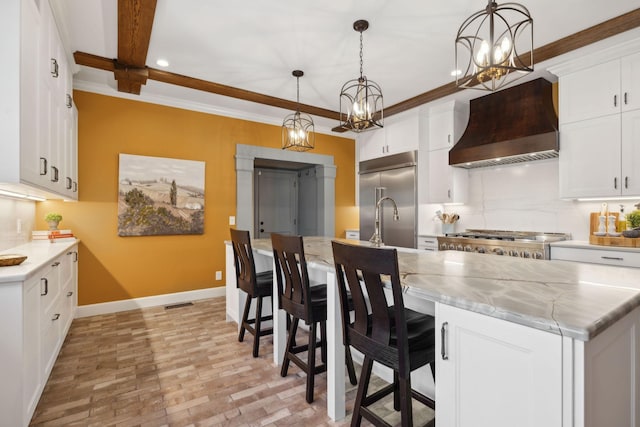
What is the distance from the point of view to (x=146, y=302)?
3910 mm

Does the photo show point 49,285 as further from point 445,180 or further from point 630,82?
point 630,82

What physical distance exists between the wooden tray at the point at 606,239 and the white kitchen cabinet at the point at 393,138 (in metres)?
2.19

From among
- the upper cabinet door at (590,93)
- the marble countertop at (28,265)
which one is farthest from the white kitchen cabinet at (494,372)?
the upper cabinet door at (590,93)

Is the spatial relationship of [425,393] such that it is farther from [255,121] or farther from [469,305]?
[255,121]

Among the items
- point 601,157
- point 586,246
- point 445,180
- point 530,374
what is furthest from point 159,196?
point 601,157

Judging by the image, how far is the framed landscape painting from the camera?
3793 mm

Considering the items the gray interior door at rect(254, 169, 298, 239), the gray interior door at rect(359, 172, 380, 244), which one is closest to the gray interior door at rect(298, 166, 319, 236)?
the gray interior door at rect(254, 169, 298, 239)

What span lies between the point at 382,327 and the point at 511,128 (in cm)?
326

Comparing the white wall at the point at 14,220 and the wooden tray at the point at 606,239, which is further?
the wooden tray at the point at 606,239

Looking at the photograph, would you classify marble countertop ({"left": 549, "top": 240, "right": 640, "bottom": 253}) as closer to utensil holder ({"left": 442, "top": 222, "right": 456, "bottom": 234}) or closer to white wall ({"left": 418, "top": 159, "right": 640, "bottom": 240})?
white wall ({"left": 418, "top": 159, "right": 640, "bottom": 240})

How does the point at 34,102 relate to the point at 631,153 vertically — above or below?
above

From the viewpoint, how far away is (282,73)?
11.3 feet

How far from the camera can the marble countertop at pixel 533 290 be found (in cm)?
92

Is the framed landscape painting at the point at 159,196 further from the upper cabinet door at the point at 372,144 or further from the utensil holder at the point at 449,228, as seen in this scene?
the utensil holder at the point at 449,228
